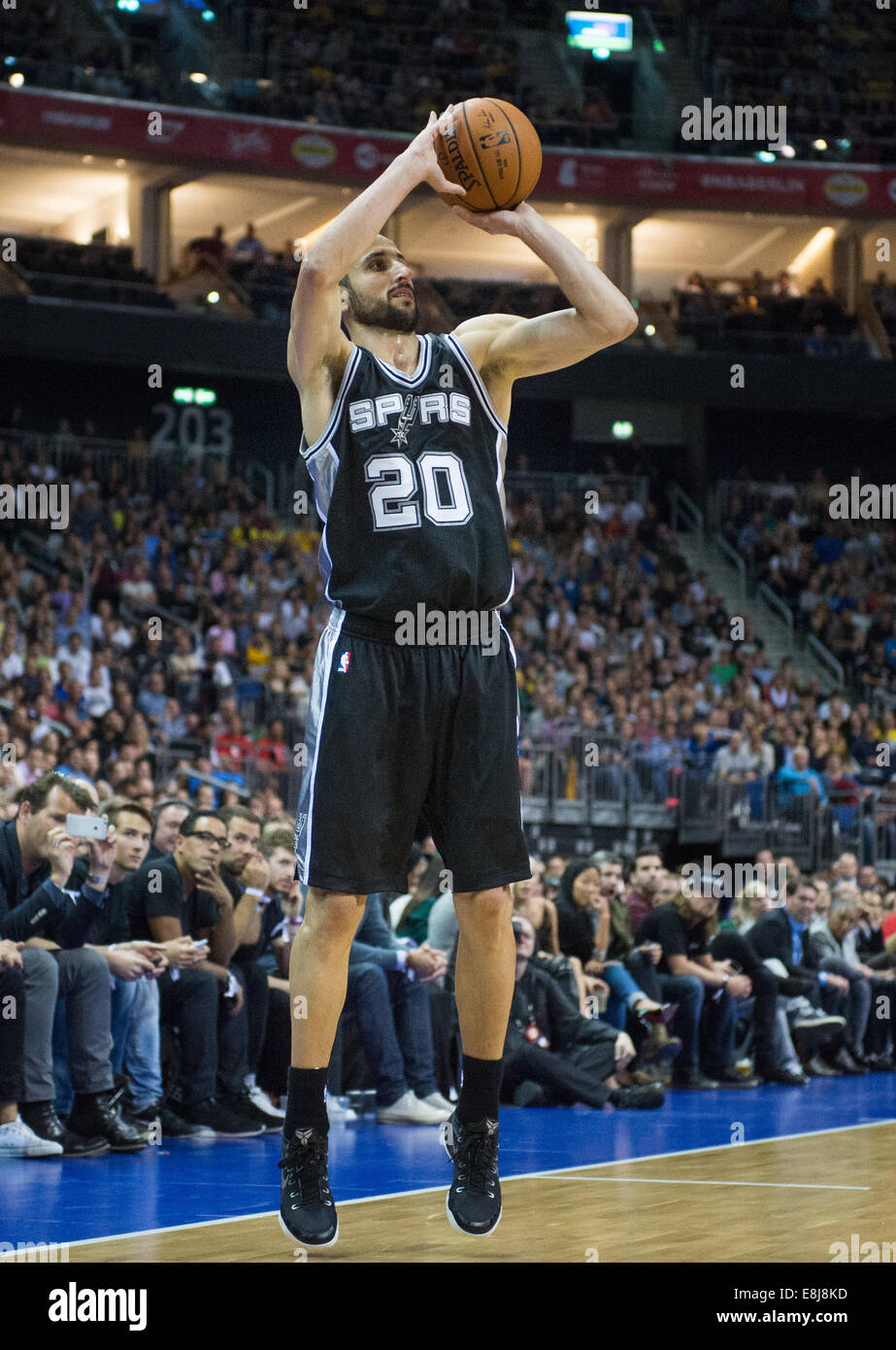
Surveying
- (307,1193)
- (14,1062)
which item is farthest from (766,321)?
(307,1193)

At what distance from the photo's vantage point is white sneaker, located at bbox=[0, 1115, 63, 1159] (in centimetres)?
718

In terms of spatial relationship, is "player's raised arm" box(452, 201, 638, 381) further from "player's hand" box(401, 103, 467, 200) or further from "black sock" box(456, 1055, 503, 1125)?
"black sock" box(456, 1055, 503, 1125)

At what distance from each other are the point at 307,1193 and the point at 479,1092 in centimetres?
57

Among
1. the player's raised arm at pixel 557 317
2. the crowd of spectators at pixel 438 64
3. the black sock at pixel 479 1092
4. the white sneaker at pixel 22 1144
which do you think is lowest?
the white sneaker at pixel 22 1144

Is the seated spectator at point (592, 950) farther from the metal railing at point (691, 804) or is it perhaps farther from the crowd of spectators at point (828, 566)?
the crowd of spectators at point (828, 566)

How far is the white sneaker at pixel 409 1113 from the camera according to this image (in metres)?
8.83

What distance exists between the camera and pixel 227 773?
15062mm

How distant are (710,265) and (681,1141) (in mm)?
26948

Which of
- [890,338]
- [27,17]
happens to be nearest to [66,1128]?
[27,17]

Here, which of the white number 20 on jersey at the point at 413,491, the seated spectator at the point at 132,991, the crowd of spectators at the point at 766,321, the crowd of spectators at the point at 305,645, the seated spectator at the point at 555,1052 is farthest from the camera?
the crowd of spectators at the point at 766,321

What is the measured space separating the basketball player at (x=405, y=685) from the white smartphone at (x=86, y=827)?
2.90 metres

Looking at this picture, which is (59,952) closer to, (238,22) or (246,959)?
(246,959)

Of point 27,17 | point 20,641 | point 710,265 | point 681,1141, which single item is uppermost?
point 27,17

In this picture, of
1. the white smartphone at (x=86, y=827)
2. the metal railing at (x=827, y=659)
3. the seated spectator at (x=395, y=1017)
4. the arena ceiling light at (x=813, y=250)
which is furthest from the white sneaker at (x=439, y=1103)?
the arena ceiling light at (x=813, y=250)
